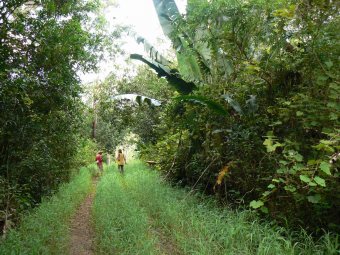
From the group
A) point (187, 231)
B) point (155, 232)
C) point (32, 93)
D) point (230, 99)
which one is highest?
point (32, 93)

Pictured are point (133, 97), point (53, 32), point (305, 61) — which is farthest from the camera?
point (133, 97)

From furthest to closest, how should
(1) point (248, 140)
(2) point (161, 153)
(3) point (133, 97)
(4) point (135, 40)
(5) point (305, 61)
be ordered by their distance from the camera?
(2) point (161, 153) < (4) point (135, 40) < (3) point (133, 97) < (1) point (248, 140) < (5) point (305, 61)

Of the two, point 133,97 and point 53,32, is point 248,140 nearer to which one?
point 133,97

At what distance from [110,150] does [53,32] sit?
19.5m

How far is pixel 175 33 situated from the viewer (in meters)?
7.17

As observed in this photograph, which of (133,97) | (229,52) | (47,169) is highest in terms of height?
(229,52)

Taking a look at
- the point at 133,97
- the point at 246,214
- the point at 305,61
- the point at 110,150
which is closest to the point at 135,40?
the point at 133,97

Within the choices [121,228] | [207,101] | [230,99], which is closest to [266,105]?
[230,99]

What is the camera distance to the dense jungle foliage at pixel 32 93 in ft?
20.5

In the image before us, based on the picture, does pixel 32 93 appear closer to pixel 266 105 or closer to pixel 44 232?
pixel 44 232

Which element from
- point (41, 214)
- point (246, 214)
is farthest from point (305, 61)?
point (41, 214)

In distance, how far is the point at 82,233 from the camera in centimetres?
609

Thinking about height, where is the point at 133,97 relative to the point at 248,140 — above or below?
above

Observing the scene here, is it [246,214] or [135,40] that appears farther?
[135,40]
